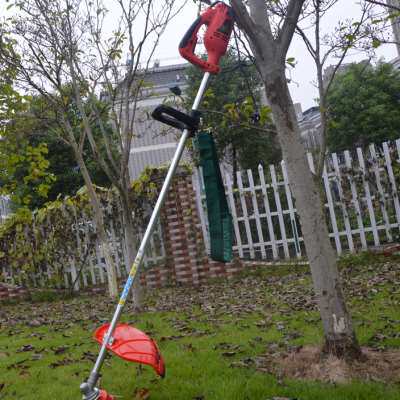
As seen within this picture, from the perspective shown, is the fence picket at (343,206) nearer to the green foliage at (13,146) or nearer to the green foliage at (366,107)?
the green foliage at (13,146)

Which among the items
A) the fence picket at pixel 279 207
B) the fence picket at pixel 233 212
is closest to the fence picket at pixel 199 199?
the fence picket at pixel 233 212

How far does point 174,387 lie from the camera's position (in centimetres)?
376

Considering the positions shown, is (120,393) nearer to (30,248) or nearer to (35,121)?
(35,121)

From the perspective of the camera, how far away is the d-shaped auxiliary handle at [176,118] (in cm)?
343

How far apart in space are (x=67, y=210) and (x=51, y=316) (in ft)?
10.9

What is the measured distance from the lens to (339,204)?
10.2m

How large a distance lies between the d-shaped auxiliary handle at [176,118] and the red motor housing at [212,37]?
376mm

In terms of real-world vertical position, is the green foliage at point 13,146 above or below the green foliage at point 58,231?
above

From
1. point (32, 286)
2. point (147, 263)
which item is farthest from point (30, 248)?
point (147, 263)

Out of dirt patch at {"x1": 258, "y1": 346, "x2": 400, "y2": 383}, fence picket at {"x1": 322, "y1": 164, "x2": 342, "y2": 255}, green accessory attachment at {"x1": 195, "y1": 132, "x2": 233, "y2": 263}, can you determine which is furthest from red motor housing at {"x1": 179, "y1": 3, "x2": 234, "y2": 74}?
fence picket at {"x1": 322, "y1": 164, "x2": 342, "y2": 255}

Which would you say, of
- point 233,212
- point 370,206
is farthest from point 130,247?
point 370,206

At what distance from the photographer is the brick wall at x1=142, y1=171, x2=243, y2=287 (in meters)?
10.1

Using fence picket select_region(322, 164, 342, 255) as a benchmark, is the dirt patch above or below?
below

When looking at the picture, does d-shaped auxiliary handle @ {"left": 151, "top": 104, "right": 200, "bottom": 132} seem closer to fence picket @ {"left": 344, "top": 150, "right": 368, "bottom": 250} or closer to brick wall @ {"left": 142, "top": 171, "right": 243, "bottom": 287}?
brick wall @ {"left": 142, "top": 171, "right": 243, "bottom": 287}
